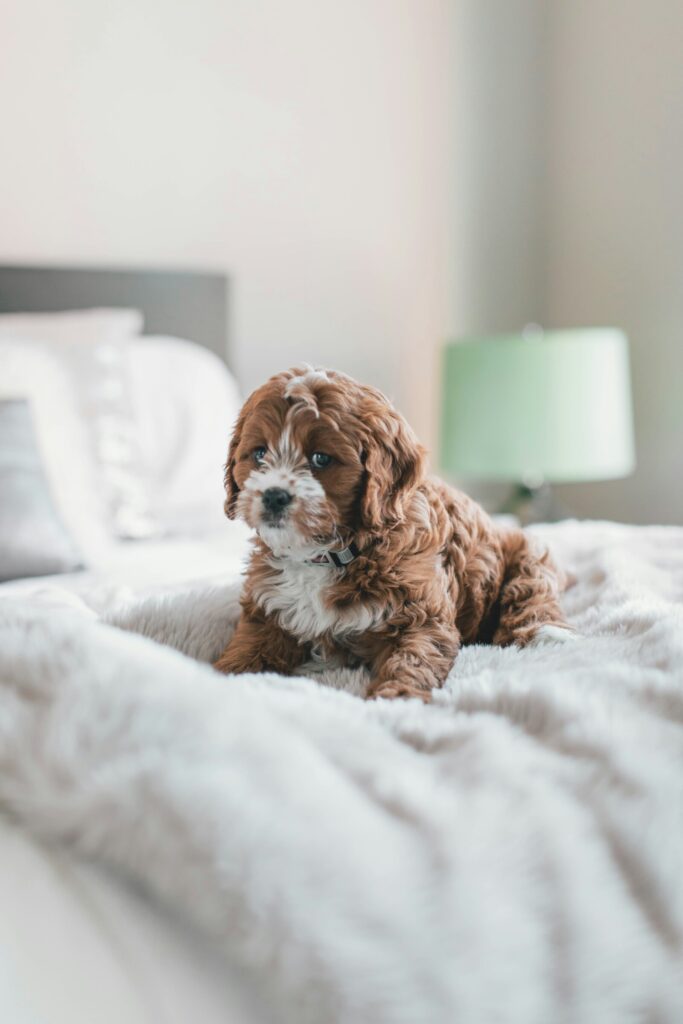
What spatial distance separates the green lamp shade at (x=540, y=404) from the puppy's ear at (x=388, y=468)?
62.3 inches

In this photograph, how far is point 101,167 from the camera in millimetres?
2523

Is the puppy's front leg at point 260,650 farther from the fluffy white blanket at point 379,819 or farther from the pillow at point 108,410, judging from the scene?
the pillow at point 108,410

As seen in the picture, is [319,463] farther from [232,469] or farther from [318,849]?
[318,849]

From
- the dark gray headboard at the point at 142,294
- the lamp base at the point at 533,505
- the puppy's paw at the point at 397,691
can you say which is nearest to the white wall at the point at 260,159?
the dark gray headboard at the point at 142,294

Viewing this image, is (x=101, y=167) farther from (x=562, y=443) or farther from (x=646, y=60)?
(x=646, y=60)

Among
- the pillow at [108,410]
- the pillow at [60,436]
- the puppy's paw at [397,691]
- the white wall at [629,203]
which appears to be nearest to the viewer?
the puppy's paw at [397,691]

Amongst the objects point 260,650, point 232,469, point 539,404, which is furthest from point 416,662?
point 539,404

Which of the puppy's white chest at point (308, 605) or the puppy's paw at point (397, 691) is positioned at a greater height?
the puppy's white chest at point (308, 605)

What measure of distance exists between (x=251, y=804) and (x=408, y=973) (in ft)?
0.45

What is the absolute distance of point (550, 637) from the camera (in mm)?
1043

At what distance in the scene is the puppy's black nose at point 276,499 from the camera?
90 centimetres

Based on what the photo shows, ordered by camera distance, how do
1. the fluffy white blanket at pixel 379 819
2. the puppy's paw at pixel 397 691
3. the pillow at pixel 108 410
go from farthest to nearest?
the pillow at pixel 108 410
the puppy's paw at pixel 397 691
the fluffy white blanket at pixel 379 819

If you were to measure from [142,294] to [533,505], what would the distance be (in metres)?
1.24

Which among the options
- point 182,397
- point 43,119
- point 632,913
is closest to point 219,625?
point 632,913
